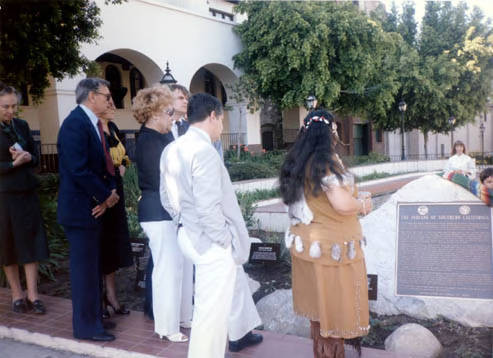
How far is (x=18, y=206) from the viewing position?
4055 millimetres

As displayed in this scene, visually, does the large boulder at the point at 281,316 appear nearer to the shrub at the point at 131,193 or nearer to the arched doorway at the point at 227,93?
the shrub at the point at 131,193

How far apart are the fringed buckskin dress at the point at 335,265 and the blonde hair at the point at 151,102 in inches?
59.4

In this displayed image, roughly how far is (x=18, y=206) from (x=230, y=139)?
15401 mm

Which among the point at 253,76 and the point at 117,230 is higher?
the point at 253,76

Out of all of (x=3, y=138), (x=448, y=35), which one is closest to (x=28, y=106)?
(x=3, y=138)

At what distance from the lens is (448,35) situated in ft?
83.1

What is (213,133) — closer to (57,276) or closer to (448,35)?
(57,276)

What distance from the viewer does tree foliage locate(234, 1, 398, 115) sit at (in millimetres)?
17250

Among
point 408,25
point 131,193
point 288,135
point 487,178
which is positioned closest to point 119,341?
point 487,178

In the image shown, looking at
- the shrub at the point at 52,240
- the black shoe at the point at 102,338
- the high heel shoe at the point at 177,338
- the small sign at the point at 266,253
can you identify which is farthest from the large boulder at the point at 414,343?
the shrub at the point at 52,240

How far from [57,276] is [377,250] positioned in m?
3.90

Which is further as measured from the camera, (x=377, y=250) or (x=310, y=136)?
(x=377, y=250)

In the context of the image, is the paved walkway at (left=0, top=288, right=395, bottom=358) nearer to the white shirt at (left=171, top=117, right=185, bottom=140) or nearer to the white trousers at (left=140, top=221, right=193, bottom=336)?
the white trousers at (left=140, top=221, right=193, bottom=336)

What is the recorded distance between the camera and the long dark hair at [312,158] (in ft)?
8.60
